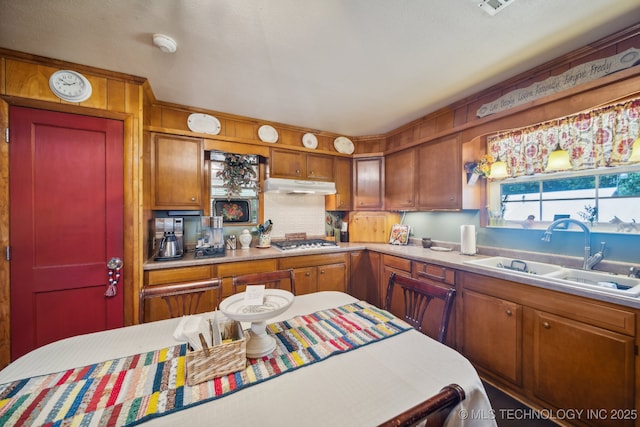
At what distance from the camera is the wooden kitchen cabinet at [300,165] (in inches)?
117

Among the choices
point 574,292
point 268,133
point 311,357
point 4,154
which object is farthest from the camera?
point 268,133

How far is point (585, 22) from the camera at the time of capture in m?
1.42

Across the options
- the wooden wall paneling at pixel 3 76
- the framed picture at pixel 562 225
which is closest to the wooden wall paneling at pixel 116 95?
the wooden wall paneling at pixel 3 76

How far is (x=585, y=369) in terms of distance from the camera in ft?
4.49

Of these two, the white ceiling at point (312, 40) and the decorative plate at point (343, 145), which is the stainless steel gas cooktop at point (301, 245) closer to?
the decorative plate at point (343, 145)

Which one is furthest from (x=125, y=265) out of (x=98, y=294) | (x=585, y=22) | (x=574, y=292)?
(x=585, y=22)

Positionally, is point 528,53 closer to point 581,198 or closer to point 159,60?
point 581,198

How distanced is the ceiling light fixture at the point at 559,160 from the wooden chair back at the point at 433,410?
6.98 feet

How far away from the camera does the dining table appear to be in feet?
2.11

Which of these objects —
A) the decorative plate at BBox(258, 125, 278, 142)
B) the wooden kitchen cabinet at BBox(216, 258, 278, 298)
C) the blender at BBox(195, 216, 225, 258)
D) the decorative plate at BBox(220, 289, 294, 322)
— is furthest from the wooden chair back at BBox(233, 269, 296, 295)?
the decorative plate at BBox(258, 125, 278, 142)

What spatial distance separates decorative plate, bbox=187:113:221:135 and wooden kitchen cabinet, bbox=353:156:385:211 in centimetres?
184

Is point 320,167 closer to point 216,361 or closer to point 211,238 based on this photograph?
point 211,238

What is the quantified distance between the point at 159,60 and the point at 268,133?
129cm

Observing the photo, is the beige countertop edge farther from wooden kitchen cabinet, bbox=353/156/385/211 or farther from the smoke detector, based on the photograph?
the smoke detector
